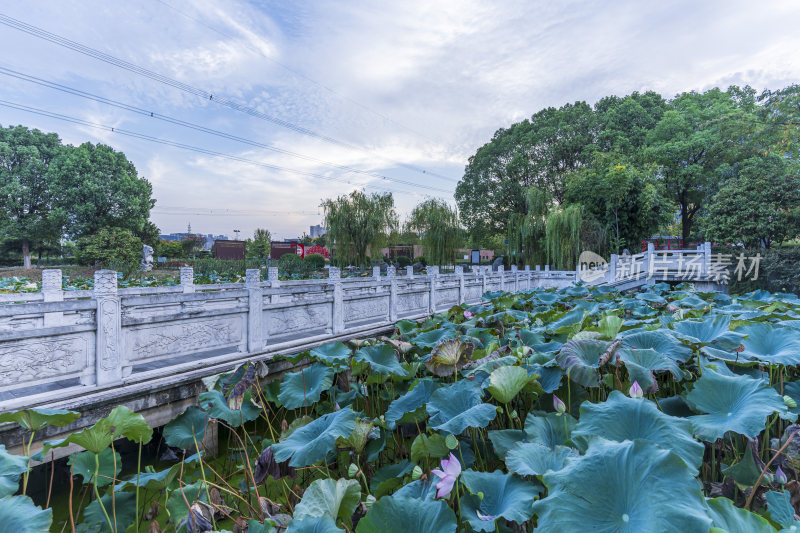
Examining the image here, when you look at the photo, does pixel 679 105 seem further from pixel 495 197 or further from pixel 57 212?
pixel 57 212

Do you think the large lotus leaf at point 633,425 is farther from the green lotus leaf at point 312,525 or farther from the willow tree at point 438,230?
the willow tree at point 438,230

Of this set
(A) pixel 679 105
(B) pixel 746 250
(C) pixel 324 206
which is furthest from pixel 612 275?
(A) pixel 679 105

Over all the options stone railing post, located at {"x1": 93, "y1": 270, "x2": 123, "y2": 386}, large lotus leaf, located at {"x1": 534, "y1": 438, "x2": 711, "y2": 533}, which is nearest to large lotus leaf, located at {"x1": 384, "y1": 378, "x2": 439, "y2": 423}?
large lotus leaf, located at {"x1": 534, "y1": 438, "x2": 711, "y2": 533}

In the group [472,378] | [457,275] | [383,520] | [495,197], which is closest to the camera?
[383,520]

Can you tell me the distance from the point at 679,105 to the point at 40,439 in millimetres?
28268

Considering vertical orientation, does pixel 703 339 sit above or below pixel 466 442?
above

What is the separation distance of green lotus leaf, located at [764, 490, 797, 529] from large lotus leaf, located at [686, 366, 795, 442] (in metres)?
0.14

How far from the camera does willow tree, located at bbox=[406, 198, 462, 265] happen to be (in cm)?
2091

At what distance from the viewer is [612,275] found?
48.6 feet

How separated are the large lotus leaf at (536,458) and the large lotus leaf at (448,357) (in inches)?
30.6

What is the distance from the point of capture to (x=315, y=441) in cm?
145

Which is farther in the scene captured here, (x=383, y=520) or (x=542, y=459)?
(x=542, y=459)

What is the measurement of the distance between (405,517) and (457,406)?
2.11 ft

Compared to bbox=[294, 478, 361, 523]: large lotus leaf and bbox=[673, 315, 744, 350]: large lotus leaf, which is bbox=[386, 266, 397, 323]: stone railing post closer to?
bbox=[673, 315, 744, 350]: large lotus leaf
